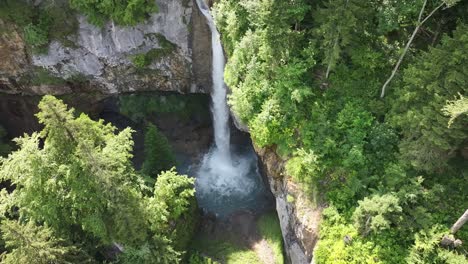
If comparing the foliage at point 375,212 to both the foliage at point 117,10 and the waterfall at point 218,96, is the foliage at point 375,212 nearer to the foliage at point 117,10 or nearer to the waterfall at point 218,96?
the waterfall at point 218,96

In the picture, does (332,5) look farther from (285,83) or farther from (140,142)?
(140,142)

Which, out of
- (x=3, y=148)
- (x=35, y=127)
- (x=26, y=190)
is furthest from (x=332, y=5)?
(x=35, y=127)

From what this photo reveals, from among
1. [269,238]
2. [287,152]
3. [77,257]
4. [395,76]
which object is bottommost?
[269,238]

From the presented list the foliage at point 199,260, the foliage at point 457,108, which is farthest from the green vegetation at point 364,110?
the foliage at point 199,260

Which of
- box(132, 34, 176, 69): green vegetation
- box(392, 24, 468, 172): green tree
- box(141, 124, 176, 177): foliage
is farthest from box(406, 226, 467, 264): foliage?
box(132, 34, 176, 69): green vegetation

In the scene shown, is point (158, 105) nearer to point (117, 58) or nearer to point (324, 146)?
point (117, 58)

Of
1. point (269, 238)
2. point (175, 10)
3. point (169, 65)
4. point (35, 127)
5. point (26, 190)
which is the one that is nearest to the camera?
point (26, 190)
